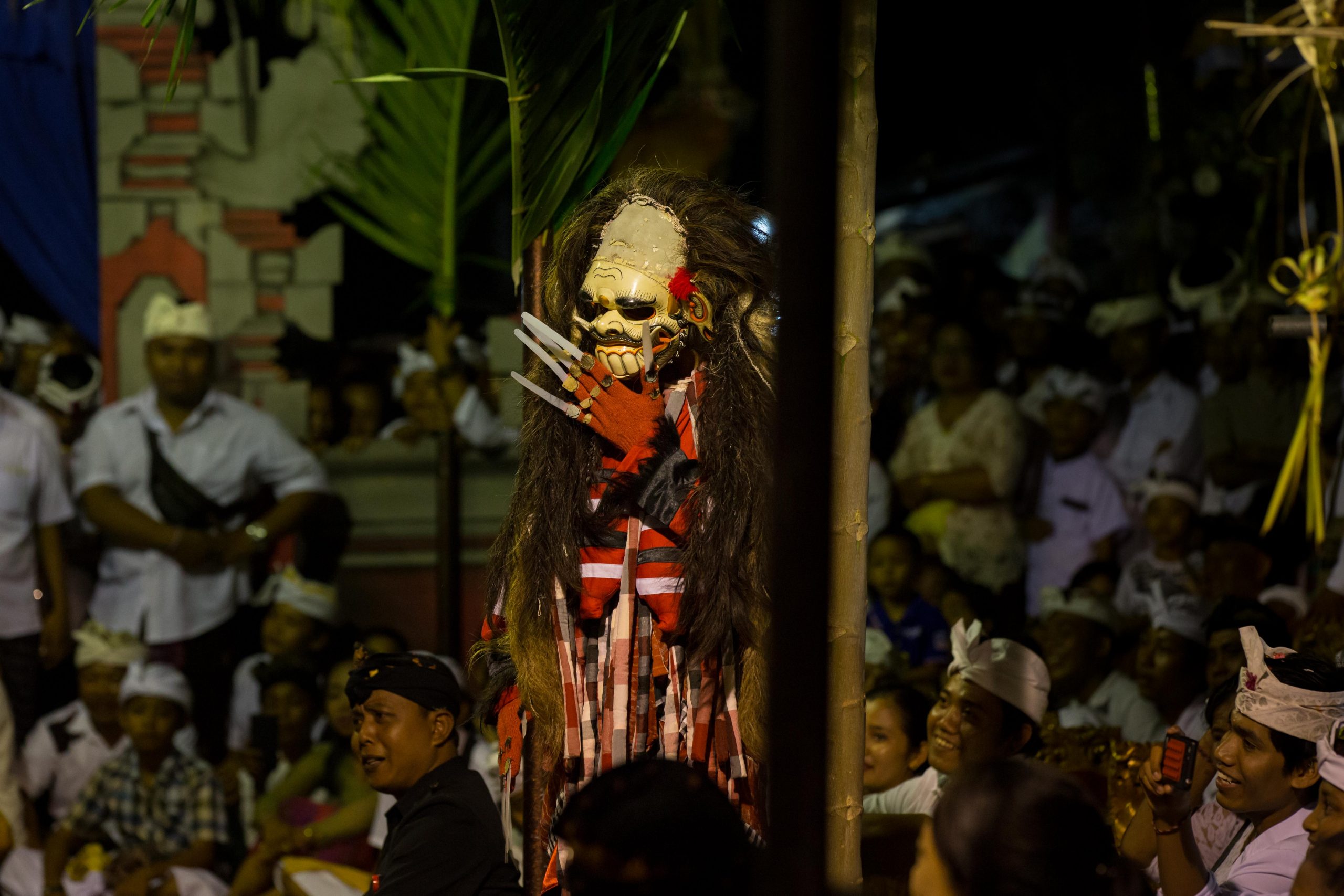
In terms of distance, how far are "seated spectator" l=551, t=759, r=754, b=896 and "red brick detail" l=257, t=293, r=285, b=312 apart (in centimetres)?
531

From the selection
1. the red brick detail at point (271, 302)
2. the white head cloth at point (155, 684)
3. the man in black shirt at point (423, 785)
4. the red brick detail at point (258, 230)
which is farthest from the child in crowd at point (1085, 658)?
the red brick detail at point (258, 230)

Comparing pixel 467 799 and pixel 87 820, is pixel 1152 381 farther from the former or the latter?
pixel 87 820

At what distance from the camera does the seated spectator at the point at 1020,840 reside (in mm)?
1951

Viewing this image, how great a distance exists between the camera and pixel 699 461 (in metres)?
2.95

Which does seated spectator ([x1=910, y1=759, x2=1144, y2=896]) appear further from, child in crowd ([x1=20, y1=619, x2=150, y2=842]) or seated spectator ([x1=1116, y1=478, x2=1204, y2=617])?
child in crowd ([x1=20, y1=619, x2=150, y2=842])

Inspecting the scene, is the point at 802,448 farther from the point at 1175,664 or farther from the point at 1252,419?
the point at 1252,419

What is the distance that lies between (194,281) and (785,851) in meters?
6.02

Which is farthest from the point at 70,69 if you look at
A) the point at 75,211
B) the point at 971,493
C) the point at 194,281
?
the point at 971,493

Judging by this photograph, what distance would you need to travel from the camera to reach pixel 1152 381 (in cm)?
586

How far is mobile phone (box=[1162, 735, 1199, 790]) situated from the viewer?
2801 millimetres

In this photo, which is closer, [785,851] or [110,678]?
[785,851]

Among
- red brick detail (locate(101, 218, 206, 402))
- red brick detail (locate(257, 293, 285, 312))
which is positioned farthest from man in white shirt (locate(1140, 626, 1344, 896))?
red brick detail (locate(101, 218, 206, 402))

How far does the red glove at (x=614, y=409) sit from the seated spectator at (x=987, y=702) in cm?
107

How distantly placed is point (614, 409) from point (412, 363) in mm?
3729
